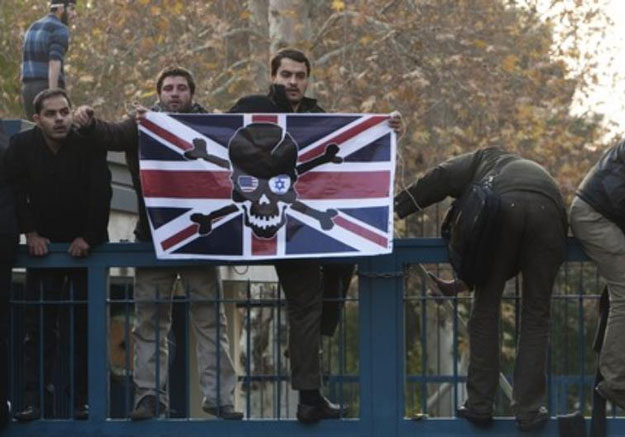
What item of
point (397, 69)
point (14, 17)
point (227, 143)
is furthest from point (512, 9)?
point (227, 143)

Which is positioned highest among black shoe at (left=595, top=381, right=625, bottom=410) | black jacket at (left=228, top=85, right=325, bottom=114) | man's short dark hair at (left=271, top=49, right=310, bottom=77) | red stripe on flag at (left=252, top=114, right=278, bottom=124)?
man's short dark hair at (left=271, top=49, right=310, bottom=77)

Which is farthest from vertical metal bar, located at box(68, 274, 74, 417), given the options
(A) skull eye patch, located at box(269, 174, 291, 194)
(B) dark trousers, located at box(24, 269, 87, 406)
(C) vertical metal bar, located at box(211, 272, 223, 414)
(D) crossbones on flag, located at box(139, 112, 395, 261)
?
(A) skull eye patch, located at box(269, 174, 291, 194)

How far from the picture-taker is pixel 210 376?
1160 cm

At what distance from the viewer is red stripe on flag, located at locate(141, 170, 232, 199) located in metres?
11.7

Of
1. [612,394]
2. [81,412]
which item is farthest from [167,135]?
[612,394]

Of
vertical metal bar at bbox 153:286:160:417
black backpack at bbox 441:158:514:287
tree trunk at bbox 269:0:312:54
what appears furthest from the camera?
tree trunk at bbox 269:0:312:54

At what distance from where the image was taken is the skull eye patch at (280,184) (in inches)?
459

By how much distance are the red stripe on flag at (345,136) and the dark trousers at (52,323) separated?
1.58 metres

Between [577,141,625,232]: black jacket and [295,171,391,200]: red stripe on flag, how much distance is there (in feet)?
4.14

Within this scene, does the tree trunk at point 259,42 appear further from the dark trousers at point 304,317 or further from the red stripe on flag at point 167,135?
the dark trousers at point 304,317

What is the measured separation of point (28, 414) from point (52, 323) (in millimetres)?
577

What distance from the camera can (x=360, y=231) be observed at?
11594 mm

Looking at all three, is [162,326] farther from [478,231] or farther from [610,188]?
[610,188]

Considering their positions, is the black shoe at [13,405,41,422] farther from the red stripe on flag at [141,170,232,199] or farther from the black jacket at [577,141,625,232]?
the black jacket at [577,141,625,232]
